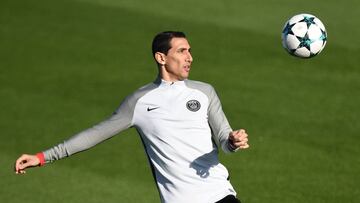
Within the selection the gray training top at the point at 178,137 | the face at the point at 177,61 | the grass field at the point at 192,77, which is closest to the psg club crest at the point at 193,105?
the gray training top at the point at 178,137

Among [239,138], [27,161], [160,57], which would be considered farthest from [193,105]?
[27,161]

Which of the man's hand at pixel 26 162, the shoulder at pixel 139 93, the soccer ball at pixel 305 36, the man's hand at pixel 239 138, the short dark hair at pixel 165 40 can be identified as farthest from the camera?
the soccer ball at pixel 305 36

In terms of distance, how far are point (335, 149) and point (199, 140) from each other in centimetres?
501

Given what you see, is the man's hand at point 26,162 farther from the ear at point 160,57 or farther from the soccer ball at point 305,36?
the soccer ball at point 305,36

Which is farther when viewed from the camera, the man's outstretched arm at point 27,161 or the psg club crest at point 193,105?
the psg club crest at point 193,105

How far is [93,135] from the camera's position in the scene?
8.59 m

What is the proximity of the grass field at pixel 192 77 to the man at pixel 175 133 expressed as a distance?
3188 millimetres

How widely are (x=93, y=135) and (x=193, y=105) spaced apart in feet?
3.41

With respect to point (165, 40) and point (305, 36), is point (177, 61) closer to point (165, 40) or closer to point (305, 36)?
point (165, 40)

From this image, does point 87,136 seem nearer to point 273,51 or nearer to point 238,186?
point 238,186

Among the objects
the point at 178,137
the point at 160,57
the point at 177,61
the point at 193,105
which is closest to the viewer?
the point at 178,137

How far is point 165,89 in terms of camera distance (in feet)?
29.1

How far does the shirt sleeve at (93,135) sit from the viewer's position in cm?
845

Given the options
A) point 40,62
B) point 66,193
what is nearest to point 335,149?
point 66,193
